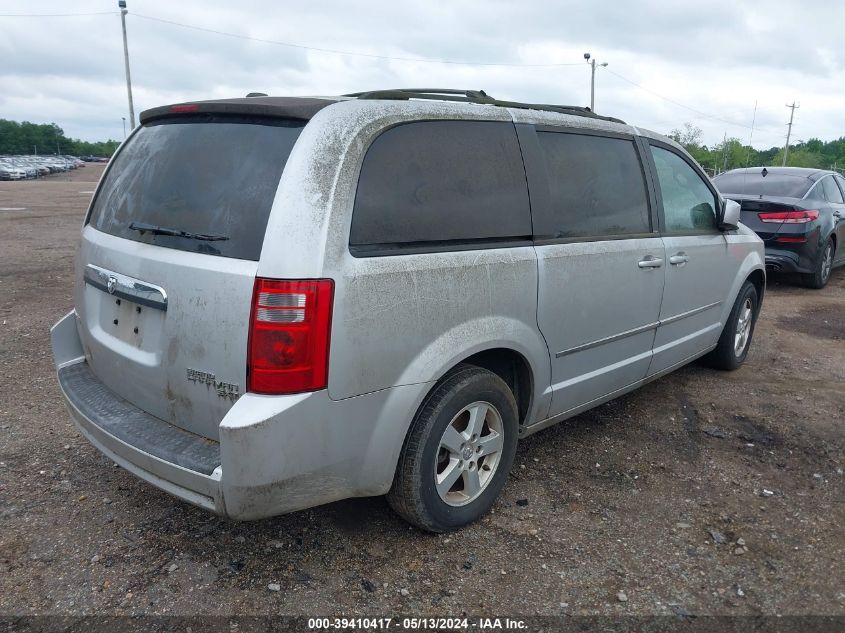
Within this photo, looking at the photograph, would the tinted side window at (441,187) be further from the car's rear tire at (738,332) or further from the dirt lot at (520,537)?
the car's rear tire at (738,332)

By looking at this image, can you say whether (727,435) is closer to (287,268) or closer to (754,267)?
(754,267)

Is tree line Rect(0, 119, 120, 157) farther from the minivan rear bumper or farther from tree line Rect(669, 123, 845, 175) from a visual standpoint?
the minivan rear bumper

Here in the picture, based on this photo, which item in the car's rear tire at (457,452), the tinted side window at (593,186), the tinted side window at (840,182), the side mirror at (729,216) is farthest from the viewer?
the tinted side window at (840,182)

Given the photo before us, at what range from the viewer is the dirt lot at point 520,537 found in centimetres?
259

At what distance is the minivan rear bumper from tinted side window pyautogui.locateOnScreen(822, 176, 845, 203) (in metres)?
8.74

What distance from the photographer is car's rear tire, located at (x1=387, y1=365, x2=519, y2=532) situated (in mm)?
2730

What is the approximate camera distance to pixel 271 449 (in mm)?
2297

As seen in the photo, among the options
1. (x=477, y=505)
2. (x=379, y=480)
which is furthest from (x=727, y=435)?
(x=379, y=480)

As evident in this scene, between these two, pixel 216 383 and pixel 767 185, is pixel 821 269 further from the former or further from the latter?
pixel 216 383

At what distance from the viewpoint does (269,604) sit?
8.32 feet

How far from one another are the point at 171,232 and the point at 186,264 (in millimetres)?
213

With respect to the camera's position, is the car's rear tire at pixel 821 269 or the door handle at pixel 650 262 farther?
the car's rear tire at pixel 821 269

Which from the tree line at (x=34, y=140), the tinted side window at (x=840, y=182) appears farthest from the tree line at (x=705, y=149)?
the tinted side window at (x=840, y=182)

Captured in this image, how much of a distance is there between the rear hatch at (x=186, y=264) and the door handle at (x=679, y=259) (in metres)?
2.48
